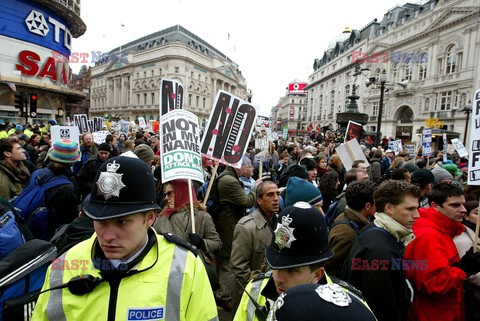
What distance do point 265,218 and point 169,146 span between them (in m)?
1.21

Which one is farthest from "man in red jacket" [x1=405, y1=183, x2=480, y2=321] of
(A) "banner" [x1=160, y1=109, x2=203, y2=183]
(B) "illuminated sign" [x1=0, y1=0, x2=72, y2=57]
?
(B) "illuminated sign" [x1=0, y1=0, x2=72, y2=57]

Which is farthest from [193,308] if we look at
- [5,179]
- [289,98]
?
[289,98]

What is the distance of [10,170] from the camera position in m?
3.93

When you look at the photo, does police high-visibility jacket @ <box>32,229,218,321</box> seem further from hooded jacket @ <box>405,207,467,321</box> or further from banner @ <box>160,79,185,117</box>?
banner @ <box>160,79,185,117</box>

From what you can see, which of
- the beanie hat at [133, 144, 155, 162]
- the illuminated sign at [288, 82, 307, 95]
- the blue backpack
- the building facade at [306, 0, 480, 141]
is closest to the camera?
the blue backpack

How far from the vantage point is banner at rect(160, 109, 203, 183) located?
9.43 feet

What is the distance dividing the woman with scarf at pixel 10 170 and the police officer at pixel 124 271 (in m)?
3.16

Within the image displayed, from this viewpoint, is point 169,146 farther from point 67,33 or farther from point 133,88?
point 133,88

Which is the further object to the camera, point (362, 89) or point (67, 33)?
point (362, 89)

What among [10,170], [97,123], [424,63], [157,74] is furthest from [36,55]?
[424,63]

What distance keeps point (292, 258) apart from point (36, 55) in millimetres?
36423

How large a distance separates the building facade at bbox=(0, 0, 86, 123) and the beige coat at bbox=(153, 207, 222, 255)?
27872 mm

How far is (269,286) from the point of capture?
1.67 metres

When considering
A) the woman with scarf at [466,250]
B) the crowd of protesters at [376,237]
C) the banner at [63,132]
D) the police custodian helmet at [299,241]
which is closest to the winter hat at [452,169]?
the crowd of protesters at [376,237]
